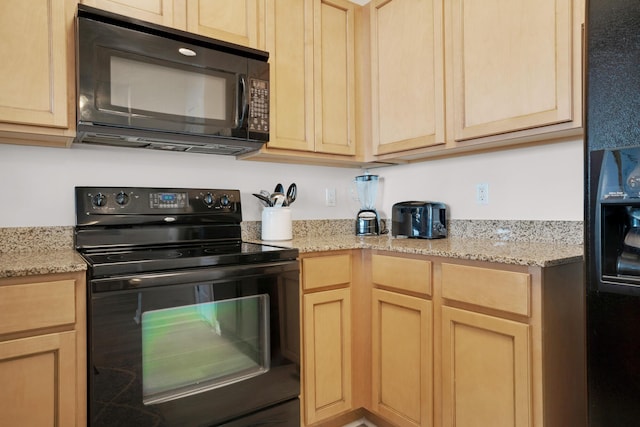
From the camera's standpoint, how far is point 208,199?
78.4 inches

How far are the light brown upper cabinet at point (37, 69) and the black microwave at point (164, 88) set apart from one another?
69mm

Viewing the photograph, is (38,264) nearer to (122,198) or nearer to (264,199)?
(122,198)

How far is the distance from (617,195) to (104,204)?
6.04ft

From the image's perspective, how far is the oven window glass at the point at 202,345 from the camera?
1.36m

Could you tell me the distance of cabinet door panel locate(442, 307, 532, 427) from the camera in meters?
1.33

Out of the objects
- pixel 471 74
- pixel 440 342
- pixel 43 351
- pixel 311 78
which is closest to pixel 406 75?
pixel 471 74

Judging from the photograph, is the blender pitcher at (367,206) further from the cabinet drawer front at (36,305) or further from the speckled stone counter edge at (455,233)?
the cabinet drawer front at (36,305)

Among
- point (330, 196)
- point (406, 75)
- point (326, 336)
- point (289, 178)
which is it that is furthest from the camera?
point (330, 196)

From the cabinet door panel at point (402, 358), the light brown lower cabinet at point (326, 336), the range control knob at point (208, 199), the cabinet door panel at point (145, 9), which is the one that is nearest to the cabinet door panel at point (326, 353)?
the light brown lower cabinet at point (326, 336)

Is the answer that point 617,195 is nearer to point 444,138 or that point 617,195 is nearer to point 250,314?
point 444,138

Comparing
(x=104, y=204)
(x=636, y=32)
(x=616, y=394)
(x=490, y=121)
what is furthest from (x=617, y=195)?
(x=104, y=204)

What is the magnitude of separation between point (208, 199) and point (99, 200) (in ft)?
1.56

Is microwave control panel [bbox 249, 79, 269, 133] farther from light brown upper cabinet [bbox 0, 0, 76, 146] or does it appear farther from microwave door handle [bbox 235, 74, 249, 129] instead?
light brown upper cabinet [bbox 0, 0, 76, 146]

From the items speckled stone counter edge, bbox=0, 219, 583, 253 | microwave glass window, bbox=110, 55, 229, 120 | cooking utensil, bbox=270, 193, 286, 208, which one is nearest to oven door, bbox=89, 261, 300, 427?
cooking utensil, bbox=270, 193, 286, 208
